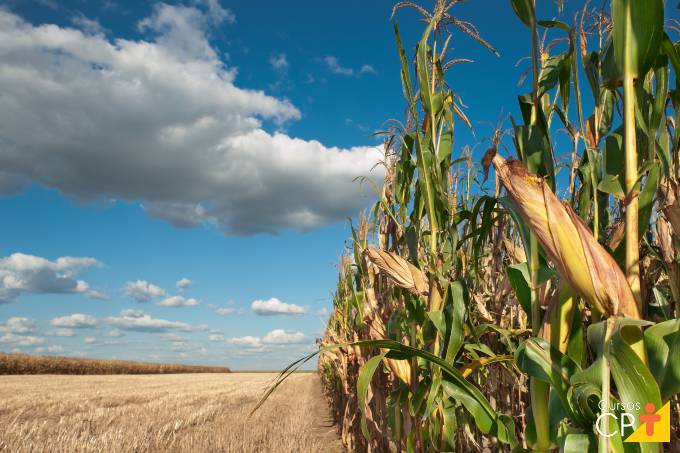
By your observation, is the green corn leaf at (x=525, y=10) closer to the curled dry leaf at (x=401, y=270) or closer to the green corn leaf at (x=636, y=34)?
the green corn leaf at (x=636, y=34)

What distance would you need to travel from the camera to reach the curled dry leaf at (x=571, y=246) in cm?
113

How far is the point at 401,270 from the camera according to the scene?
2.39 m

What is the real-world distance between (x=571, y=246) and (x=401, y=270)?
1244 mm

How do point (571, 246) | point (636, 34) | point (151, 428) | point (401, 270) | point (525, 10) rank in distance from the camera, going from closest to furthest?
point (571, 246) < point (636, 34) < point (525, 10) < point (401, 270) < point (151, 428)

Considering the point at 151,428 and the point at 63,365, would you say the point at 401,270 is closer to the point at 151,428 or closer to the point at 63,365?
the point at 151,428

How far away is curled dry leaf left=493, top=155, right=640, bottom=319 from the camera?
A: 1.13 meters

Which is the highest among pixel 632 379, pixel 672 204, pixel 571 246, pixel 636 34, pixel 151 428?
pixel 636 34

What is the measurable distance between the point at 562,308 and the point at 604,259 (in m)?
0.31

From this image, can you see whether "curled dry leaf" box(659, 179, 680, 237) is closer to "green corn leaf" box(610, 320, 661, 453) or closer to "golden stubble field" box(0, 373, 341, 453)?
"green corn leaf" box(610, 320, 661, 453)

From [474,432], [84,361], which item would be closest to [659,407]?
[474,432]

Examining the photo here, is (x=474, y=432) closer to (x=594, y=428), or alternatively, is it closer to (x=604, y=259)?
(x=594, y=428)

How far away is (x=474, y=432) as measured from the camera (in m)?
2.72

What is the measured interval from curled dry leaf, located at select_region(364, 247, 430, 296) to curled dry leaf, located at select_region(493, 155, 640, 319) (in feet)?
3.62

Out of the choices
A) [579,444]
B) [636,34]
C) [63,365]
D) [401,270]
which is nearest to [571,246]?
[579,444]
